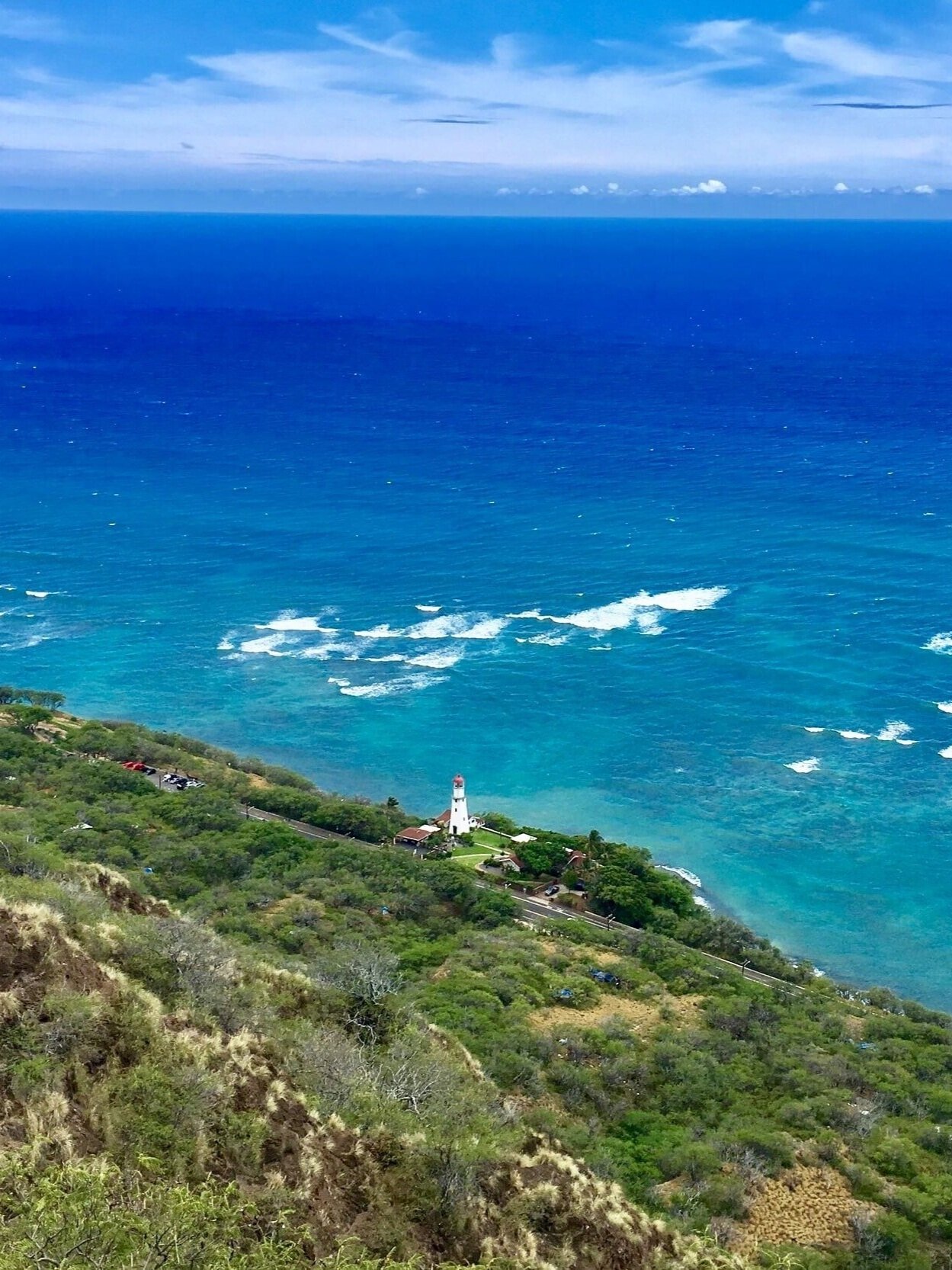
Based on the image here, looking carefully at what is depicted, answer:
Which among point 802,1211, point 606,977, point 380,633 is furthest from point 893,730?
point 802,1211

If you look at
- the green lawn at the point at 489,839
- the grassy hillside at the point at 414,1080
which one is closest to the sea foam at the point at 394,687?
the green lawn at the point at 489,839

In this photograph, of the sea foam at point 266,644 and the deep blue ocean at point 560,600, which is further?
the sea foam at point 266,644

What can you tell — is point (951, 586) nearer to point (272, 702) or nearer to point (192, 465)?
point (272, 702)

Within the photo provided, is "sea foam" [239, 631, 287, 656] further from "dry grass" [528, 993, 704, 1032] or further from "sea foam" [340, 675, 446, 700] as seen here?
"dry grass" [528, 993, 704, 1032]

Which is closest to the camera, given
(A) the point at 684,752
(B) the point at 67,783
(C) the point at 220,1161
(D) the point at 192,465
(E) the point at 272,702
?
(C) the point at 220,1161

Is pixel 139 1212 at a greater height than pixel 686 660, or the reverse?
pixel 139 1212

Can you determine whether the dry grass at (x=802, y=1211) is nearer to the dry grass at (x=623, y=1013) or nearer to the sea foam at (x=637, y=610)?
the dry grass at (x=623, y=1013)

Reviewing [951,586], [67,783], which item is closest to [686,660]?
[951,586]
